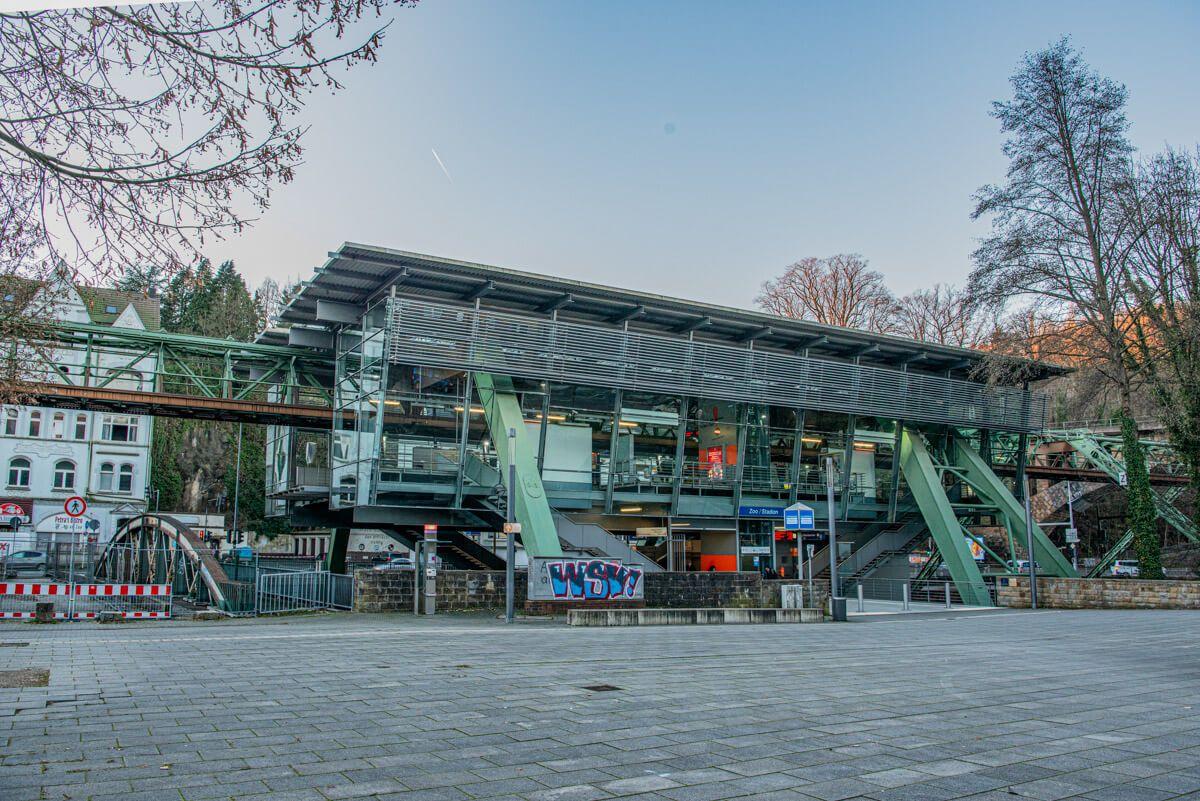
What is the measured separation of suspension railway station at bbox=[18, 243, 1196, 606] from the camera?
92.9ft

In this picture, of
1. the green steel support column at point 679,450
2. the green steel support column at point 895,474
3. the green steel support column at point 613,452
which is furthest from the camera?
the green steel support column at point 895,474

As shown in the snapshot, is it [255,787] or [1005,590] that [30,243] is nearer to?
[255,787]

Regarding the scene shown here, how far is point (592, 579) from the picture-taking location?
81.9 feet

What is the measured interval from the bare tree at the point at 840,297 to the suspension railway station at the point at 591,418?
10.3m

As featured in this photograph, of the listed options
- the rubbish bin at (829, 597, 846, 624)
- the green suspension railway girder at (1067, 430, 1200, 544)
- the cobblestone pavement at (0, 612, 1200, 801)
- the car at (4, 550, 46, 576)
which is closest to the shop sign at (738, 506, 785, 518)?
the rubbish bin at (829, 597, 846, 624)

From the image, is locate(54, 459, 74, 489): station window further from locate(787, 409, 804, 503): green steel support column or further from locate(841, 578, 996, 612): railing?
locate(841, 578, 996, 612): railing

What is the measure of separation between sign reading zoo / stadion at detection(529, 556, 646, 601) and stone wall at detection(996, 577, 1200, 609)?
15984mm

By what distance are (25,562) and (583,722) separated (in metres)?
46.0

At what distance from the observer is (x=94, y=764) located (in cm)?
591

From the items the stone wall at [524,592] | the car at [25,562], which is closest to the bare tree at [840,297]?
the stone wall at [524,592]

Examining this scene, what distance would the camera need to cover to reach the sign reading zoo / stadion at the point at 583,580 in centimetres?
2417

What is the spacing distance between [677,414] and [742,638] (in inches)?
670

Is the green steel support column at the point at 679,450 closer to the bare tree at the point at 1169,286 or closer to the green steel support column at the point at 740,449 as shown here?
the green steel support column at the point at 740,449

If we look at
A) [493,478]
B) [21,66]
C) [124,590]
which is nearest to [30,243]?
[21,66]
